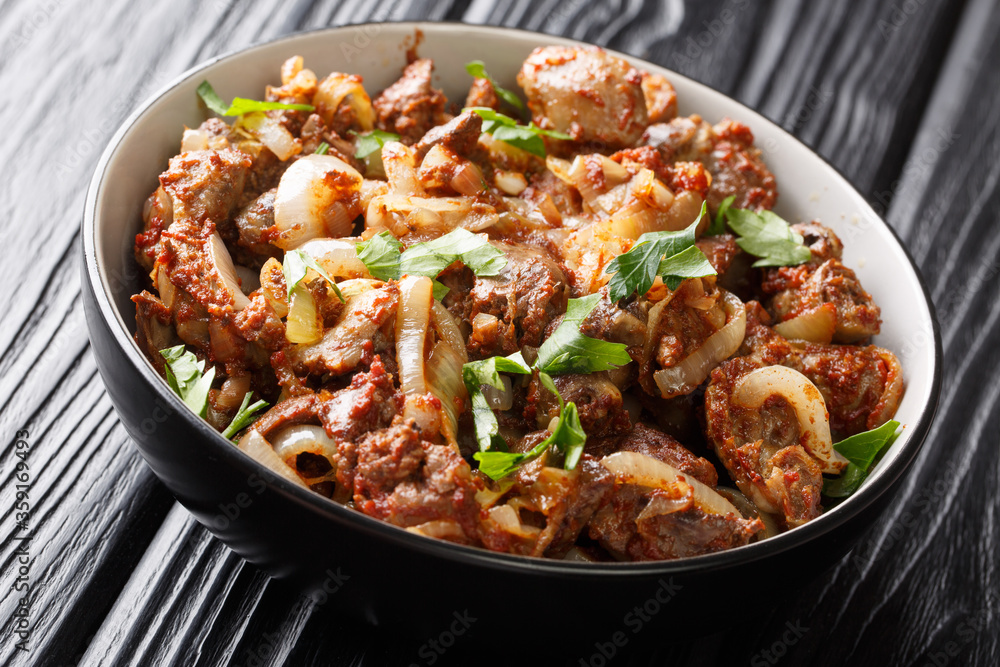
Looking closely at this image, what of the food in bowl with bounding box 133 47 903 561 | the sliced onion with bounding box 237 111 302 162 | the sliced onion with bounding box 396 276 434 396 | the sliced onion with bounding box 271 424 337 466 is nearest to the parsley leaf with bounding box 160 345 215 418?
the food in bowl with bounding box 133 47 903 561

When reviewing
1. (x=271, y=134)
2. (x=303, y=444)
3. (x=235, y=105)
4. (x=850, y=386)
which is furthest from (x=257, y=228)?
(x=850, y=386)

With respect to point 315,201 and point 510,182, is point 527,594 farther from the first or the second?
point 510,182

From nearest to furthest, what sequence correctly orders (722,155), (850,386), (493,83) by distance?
(850,386) → (722,155) → (493,83)

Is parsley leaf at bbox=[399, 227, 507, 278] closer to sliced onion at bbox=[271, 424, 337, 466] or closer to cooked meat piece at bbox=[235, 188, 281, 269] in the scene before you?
cooked meat piece at bbox=[235, 188, 281, 269]

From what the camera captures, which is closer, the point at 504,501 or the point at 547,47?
the point at 504,501

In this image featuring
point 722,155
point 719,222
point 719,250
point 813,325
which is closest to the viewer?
point 813,325

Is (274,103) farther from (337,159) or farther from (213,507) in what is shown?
(213,507)

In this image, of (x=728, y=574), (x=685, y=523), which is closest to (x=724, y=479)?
(x=685, y=523)
